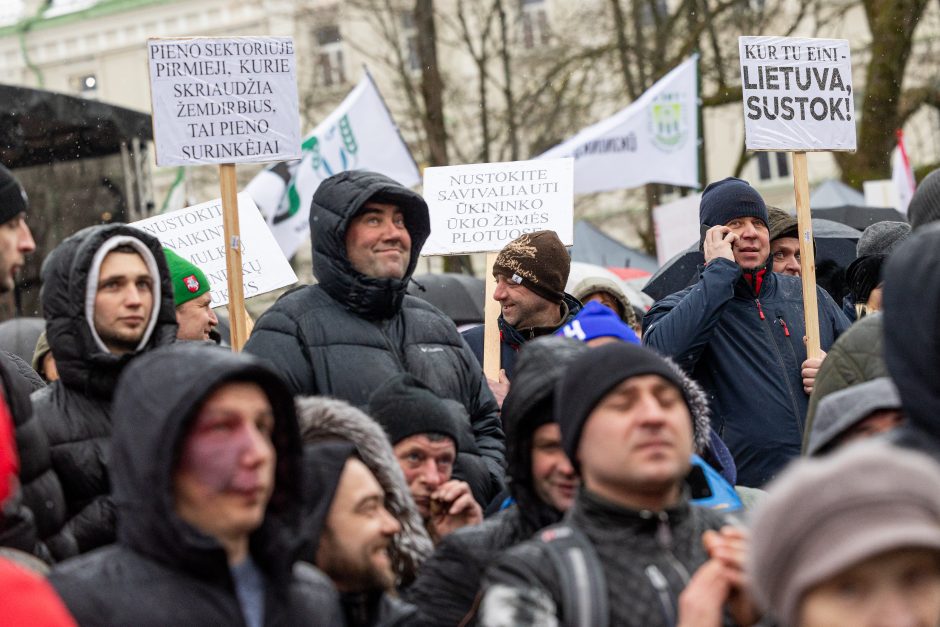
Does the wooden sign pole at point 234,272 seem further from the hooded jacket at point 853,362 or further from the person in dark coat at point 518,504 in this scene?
the hooded jacket at point 853,362

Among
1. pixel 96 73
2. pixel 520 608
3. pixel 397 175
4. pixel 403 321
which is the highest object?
pixel 96 73

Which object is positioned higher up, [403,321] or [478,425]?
[403,321]

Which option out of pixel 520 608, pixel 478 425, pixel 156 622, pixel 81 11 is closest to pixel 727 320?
pixel 478 425

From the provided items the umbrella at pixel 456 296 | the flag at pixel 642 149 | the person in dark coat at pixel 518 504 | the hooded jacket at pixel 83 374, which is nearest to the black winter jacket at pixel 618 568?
the person in dark coat at pixel 518 504

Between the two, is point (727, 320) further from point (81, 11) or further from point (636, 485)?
point (81, 11)

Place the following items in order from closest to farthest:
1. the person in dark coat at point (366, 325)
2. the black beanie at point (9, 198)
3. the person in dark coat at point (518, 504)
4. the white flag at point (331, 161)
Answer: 1. the person in dark coat at point (518, 504)
2. the black beanie at point (9, 198)
3. the person in dark coat at point (366, 325)
4. the white flag at point (331, 161)

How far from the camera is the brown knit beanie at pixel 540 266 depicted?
6.04 m

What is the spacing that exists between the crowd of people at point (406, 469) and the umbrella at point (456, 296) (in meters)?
5.98

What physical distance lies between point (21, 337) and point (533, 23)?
28471 mm

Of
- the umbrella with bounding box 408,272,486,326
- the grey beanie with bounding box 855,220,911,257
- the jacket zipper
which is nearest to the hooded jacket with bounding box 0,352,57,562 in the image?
the jacket zipper

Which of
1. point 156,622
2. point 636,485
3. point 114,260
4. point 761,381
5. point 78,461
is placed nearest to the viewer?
point 156,622

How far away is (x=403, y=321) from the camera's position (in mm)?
5387

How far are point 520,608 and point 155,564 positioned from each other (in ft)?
2.38

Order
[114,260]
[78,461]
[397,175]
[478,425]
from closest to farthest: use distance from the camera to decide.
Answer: [78,461] < [114,260] < [478,425] < [397,175]
